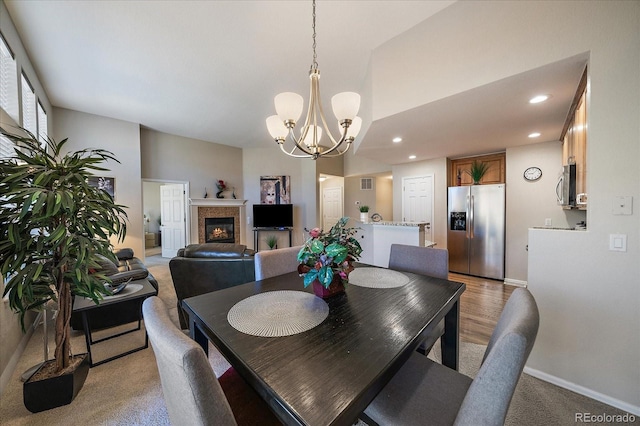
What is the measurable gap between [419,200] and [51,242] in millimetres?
5035

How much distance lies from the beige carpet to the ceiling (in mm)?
2255

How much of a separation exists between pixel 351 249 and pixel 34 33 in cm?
361

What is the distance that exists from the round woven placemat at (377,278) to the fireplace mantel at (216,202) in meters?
4.90

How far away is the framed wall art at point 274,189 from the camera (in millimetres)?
6293

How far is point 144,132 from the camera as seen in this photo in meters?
4.84

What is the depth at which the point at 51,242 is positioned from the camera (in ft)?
4.57

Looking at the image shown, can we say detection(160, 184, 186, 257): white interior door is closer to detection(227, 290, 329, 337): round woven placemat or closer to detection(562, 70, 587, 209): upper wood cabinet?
detection(227, 290, 329, 337): round woven placemat

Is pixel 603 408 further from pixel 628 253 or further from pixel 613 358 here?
pixel 628 253

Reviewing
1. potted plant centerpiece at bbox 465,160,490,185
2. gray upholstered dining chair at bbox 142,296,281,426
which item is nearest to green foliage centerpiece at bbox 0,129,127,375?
gray upholstered dining chair at bbox 142,296,281,426

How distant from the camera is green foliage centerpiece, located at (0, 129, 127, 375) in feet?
4.21

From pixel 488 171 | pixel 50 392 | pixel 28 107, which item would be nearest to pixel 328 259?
pixel 50 392

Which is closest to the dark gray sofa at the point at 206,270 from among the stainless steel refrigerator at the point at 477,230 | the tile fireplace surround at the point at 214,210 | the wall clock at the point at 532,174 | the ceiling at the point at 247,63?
the ceiling at the point at 247,63

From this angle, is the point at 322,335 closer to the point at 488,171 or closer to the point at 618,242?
the point at 618,242

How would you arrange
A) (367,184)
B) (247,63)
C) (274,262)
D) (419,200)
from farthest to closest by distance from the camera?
1. (367,184)
2. (419,200)
3. (247,63)
4. (274,262)
